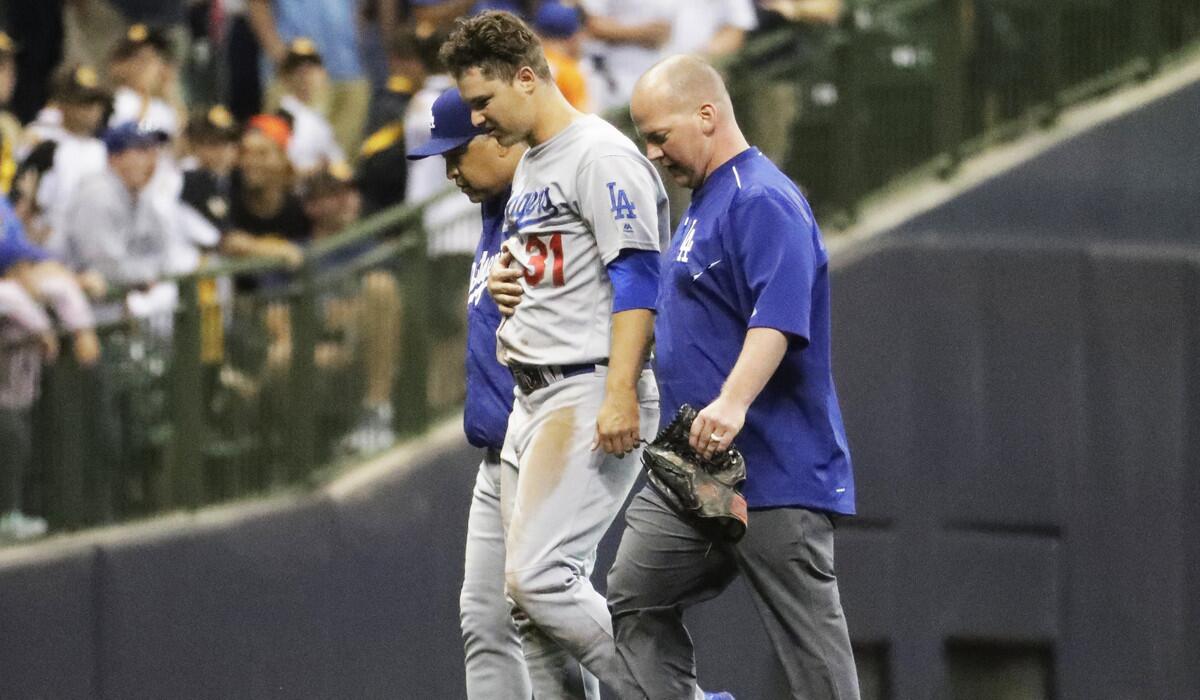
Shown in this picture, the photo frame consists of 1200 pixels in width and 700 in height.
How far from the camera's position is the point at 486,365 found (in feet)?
20.7

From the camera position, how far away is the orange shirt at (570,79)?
9523mm

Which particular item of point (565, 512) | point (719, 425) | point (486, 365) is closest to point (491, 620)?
point (565, 512)

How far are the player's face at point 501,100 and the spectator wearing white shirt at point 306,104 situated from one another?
480cm

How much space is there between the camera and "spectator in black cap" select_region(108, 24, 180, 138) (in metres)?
10.7

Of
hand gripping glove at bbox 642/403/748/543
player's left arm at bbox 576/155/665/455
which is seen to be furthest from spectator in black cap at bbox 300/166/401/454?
hand gripping glove at bbox 642/403/748/543

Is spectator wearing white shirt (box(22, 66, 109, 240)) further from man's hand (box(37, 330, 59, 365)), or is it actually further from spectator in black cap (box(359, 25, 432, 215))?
spectator in black cap (box(359, 25, 432, 215))

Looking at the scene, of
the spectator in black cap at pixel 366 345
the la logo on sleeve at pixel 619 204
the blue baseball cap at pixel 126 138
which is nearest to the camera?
the la logo on sleeve at pixel 619 204

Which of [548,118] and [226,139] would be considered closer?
[548,118]

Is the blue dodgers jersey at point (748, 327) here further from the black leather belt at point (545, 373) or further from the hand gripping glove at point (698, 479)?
the black leather belt at point (545, 373)

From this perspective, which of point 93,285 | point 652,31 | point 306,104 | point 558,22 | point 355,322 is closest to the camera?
point 93,285

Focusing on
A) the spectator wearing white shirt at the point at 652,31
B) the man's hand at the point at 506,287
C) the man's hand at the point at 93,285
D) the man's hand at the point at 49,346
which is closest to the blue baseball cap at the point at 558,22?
the spectator wearing white shirt at the point at 652,31

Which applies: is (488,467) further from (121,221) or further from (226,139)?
(226,139)

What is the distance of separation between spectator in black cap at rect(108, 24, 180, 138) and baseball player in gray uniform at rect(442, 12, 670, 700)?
16.7 ft

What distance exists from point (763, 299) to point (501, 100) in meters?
1.01
